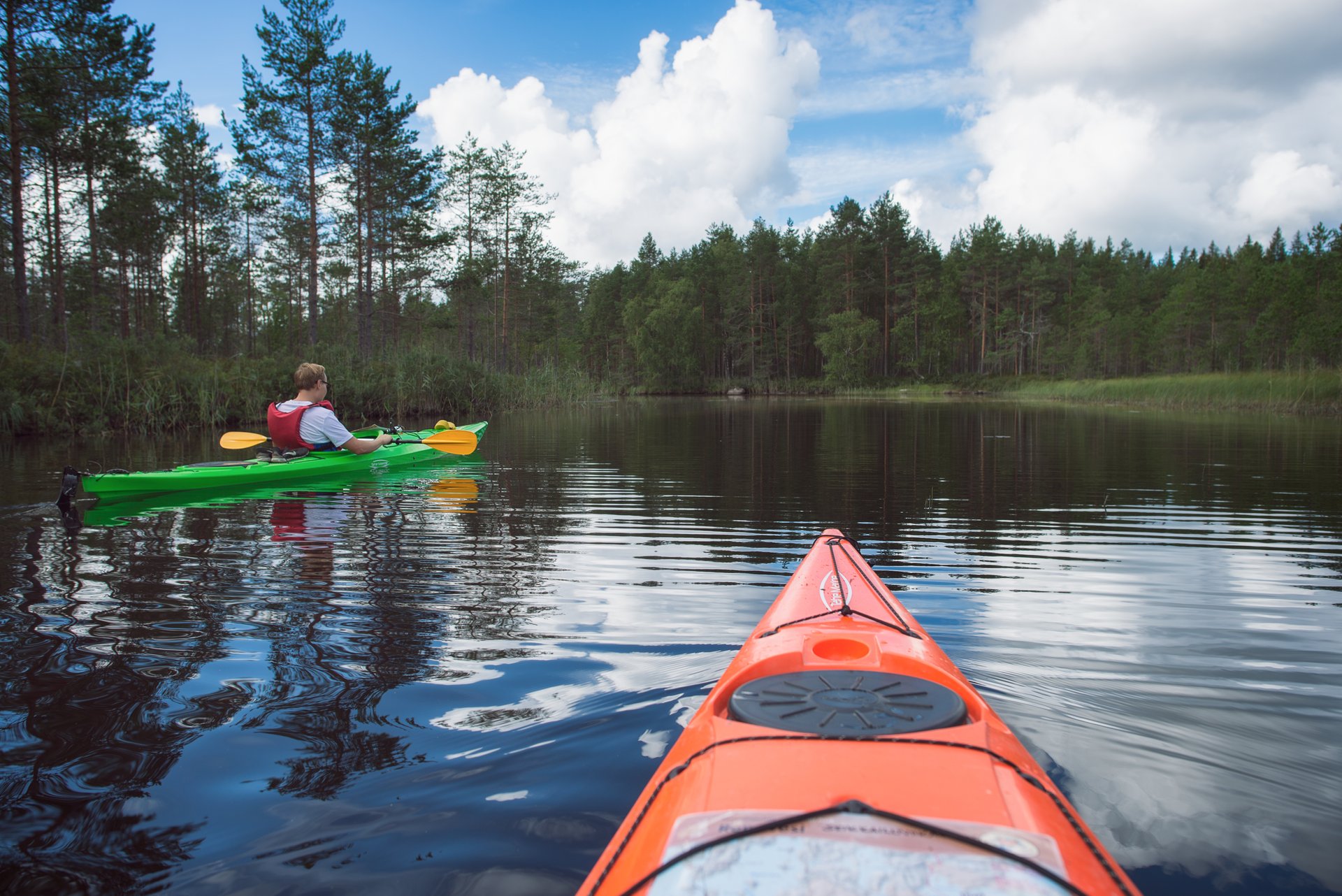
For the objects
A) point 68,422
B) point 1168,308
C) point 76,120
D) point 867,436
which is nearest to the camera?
point 68,422

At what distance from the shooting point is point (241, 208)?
70.8 feet

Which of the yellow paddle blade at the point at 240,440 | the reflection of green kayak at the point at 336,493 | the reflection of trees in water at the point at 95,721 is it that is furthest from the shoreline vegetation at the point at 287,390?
the reflection of trees in water at the point at 95,721

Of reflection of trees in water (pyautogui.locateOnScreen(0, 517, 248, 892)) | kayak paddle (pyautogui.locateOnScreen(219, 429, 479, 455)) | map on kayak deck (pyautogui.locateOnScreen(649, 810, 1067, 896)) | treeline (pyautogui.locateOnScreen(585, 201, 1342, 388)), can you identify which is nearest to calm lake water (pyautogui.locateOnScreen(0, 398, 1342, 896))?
reflection of trees in water (pyautogui.locateOnScreen(0, 517, 248, 892))

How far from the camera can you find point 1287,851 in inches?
77.9

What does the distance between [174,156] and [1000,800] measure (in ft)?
118

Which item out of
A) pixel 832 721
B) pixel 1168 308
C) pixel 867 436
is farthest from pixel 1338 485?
pixel 1168 308

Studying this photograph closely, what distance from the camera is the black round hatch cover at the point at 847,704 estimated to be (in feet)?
5.62

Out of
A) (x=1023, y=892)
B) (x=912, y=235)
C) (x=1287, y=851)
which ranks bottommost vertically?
(x=1287, y=851)

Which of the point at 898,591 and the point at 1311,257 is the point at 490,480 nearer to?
the point at 898,591

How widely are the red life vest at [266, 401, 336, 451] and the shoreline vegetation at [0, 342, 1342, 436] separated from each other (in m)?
7.87

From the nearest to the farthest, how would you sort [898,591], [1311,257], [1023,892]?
[1023,892], [898,591], [1311,257]

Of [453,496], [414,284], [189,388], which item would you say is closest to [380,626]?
[453,496]

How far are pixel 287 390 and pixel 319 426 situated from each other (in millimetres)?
9849

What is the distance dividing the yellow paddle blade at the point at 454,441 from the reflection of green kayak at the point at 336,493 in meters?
0.60
